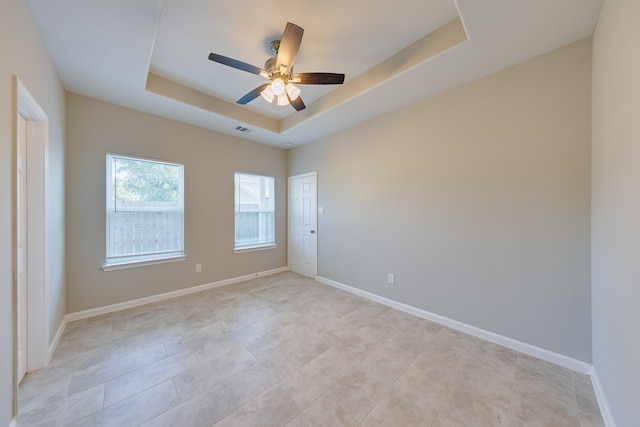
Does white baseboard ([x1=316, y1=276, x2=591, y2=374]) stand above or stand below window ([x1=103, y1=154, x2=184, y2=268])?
below

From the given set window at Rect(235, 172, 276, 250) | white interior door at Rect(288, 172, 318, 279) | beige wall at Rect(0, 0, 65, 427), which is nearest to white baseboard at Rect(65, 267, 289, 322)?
window at Rect(235, 172, 276, 250)

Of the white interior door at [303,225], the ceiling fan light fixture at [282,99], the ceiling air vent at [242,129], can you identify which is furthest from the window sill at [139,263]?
the ceiling fan light fixture at [282,99]

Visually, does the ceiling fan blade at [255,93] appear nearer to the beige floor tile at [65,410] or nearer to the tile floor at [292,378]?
the tile floor at [292,378]

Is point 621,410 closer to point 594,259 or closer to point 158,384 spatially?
point 594,259

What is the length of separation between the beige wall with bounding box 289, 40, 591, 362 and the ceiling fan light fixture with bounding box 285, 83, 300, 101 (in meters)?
1.48

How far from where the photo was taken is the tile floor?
149 centimetres

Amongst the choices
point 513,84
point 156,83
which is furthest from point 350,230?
point 156,83

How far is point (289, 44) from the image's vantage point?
74.8 inches

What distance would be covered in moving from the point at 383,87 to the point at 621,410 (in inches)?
117

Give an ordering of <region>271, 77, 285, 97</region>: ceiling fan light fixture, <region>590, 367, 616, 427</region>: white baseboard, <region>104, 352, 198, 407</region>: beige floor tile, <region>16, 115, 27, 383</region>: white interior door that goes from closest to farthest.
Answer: <region>590, 367, 616, 427</region>: white baseboard → <region>104, 352, 198, 407</region>: beige floor tile → <region>16, 115, 27, 383</region>: white interior door → <region>271, 77, 285, 97</region>: ceiling fan light fixture

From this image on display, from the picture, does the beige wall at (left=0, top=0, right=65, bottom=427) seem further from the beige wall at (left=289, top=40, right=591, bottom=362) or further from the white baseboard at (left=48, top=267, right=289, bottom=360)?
the beige wall at (left=289, top=40, right=591, bottom=362)

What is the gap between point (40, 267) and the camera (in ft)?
6.28

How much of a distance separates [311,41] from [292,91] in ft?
1.63

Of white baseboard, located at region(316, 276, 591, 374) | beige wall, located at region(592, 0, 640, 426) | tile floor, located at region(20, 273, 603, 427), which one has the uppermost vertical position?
beige wall, located at region(592, 0, 640, 426)
